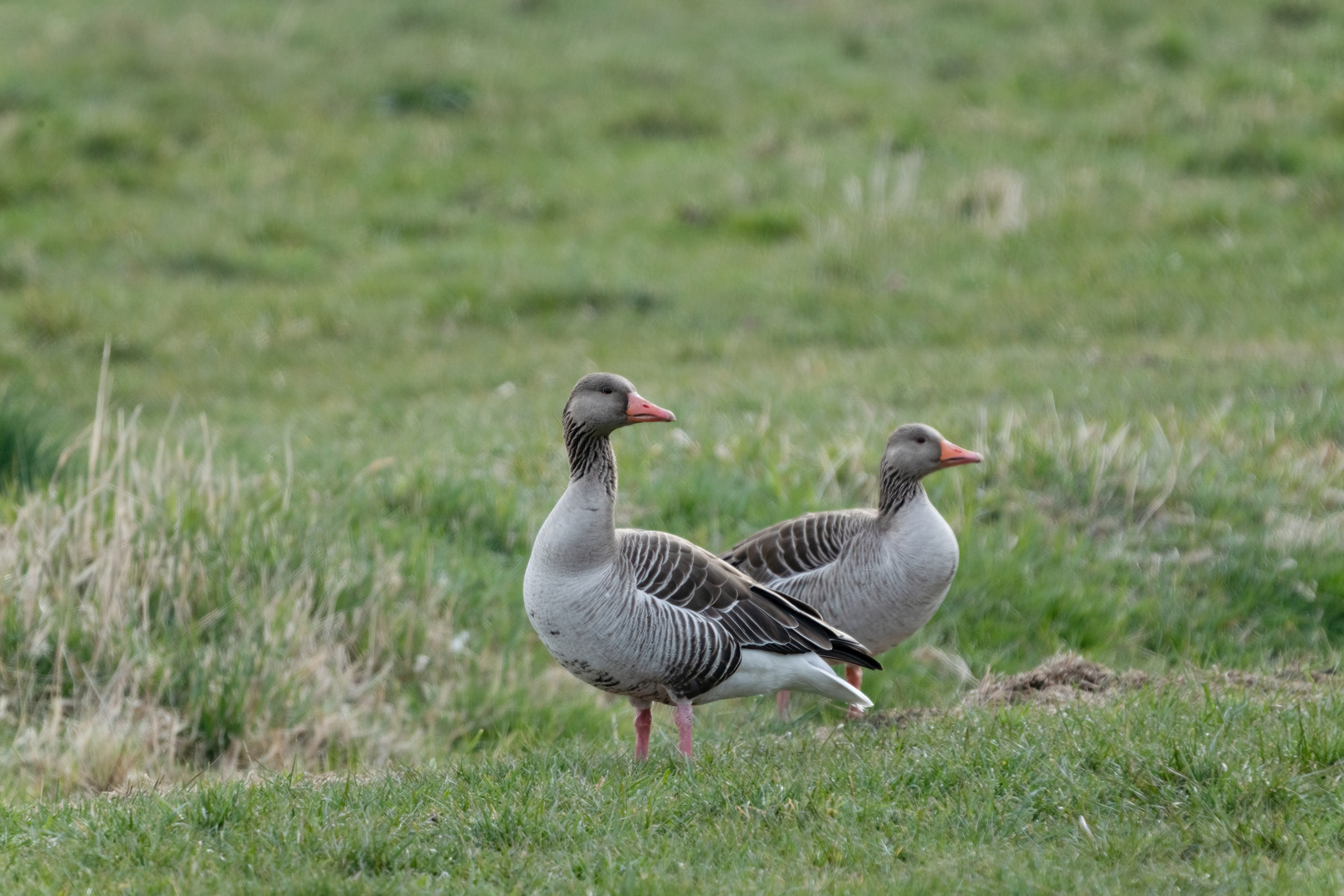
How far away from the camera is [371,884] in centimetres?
455

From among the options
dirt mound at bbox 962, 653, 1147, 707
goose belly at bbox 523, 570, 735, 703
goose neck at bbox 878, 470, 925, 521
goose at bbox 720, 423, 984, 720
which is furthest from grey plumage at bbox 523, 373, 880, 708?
dirt mound at bbox 962, 653, 1147, 707

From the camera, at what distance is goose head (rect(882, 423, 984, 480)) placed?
6.86m

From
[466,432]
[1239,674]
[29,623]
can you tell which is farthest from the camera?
[466,432]

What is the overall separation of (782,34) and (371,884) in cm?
1860

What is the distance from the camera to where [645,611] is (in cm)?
582

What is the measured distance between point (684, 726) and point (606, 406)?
131cm

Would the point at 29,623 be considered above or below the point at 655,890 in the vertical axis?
below

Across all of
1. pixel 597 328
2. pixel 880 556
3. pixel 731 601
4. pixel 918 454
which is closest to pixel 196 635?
pixel 731 601

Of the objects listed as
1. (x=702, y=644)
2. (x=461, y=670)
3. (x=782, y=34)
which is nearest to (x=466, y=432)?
(x=461, y=670)

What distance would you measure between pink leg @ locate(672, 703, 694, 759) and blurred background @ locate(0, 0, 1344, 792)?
1.59 metres

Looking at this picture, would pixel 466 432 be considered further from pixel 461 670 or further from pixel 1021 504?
pixel 1021 504

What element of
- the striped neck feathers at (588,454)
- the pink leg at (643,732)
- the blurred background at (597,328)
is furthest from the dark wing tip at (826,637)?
the blurred background at (597,328)

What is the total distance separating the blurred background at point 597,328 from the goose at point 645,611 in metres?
1.50

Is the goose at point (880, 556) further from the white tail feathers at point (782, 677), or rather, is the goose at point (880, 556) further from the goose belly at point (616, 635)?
the goose belly at point (616, 635)
